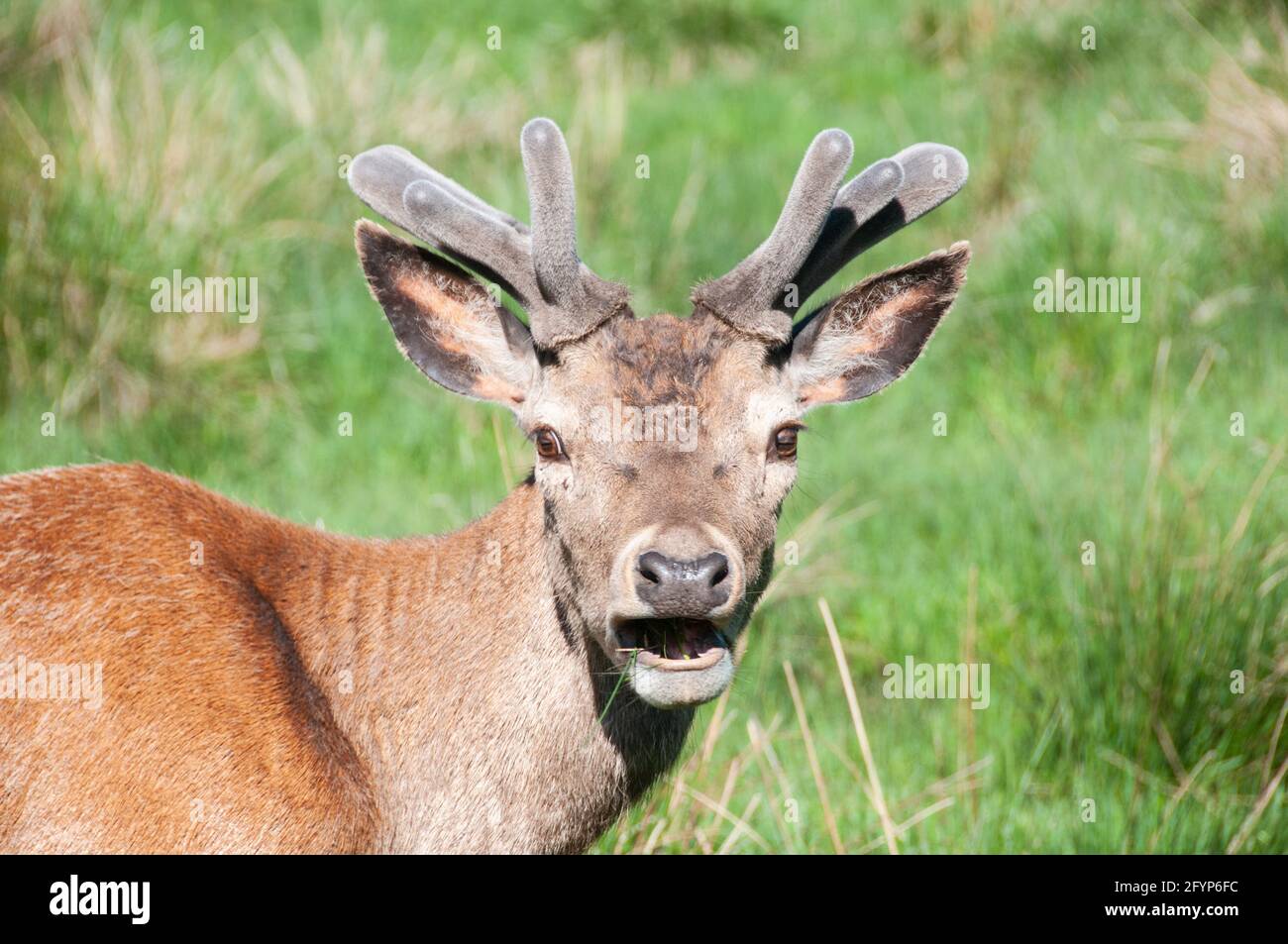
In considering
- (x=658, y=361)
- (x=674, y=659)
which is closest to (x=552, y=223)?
(x=658, y=361)

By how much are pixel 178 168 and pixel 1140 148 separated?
6146 mm

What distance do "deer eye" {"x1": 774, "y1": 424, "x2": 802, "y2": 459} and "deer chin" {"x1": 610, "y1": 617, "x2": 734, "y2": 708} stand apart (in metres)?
0.60

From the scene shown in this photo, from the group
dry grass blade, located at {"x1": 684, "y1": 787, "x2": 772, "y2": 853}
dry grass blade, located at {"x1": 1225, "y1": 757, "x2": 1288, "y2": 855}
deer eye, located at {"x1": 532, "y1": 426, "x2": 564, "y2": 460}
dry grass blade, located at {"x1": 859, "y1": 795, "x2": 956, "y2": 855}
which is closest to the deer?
deer eye, located at {"x1": 532, "y1": 426, "x2": 564, "y2": 460}

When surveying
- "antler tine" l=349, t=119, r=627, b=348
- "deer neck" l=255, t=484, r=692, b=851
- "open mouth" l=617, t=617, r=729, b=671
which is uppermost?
"antler tine" l=349, t=119, r=627, b=348

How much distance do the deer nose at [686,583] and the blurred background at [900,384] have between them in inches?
64.1

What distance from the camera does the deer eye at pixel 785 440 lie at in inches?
200

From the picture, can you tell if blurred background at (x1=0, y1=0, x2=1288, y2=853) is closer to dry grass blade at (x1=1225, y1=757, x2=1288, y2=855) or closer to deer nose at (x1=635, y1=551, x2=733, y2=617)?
dry grass blade at (x1=1225, y1=757, x2=1288, y2=855)

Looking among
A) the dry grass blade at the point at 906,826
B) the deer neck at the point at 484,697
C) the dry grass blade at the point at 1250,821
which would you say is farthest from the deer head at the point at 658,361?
the dry grass blade at the point at 1250,821

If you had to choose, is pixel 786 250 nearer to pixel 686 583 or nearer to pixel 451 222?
pixel 451 222

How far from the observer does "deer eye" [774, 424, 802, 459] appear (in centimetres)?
508

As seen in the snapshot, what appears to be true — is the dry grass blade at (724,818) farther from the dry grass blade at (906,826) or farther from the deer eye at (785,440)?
the deer eye at (785,440)

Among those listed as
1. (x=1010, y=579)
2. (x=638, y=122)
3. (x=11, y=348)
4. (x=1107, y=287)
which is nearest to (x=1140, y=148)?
(x=1107, y=287)

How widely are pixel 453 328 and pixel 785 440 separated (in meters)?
1.12

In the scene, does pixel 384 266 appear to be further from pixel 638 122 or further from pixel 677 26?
pixel 677 26
